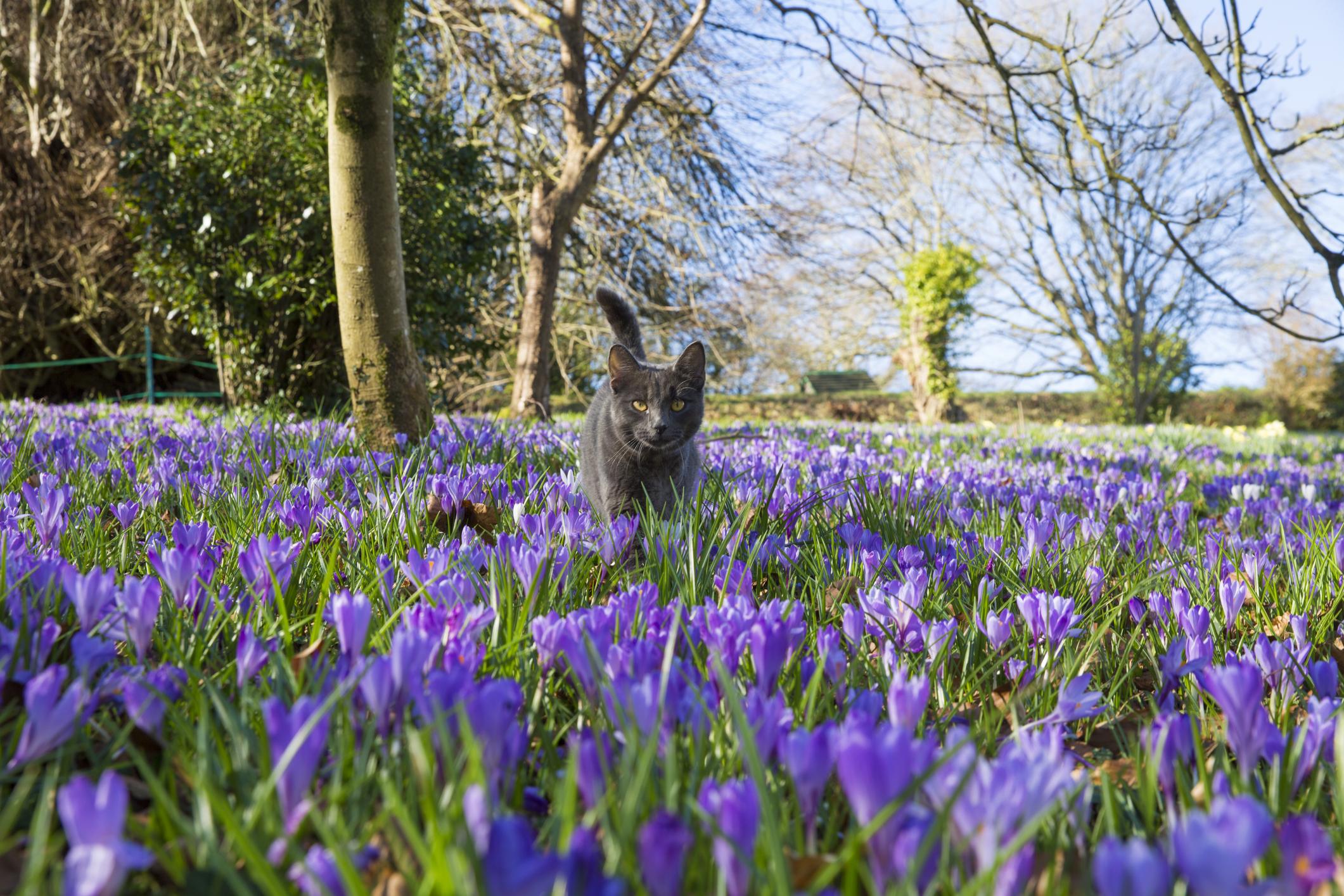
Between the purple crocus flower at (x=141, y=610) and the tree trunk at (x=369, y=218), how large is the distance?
284 cm

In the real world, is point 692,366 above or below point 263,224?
below

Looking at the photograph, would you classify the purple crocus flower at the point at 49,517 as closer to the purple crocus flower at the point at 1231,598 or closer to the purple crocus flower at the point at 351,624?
the purple crocus flower at the point at 351,624

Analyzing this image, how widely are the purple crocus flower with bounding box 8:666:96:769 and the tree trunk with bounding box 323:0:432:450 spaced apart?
3.13 m

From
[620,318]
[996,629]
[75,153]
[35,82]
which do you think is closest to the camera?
[996,629]

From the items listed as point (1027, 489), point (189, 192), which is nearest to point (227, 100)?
point (189, 192)

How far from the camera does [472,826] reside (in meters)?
0.68

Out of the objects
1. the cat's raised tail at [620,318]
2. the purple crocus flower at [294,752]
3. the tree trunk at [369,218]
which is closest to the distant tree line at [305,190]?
the tree trunk at [369,218]

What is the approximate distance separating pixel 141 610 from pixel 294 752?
52 cm

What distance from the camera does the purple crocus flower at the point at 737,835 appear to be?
0.67 meters

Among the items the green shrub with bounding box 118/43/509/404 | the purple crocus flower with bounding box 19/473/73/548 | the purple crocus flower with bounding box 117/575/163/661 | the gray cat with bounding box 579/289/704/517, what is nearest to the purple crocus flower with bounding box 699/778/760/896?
the purple crocus flower with bounding box 117/575/163/661

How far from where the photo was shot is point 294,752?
760mm

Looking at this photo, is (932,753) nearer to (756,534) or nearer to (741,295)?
(756,534)

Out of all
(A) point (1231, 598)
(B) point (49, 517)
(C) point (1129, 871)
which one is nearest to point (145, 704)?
(C) point (1129, 871)

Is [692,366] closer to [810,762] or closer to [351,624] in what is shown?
[351,624]
